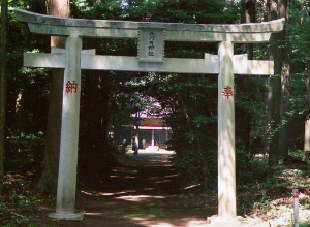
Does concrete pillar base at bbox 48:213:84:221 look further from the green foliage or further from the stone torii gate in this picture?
the green foliage

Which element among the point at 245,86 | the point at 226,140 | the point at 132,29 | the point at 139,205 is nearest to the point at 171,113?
the point at 245,86

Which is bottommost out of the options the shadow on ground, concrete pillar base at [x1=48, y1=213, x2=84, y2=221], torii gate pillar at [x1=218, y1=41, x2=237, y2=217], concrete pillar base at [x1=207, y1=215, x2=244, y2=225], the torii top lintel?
the shadow on ground

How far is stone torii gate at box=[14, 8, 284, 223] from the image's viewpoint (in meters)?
8.65

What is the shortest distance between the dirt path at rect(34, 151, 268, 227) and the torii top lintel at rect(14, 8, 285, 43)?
15.4ft

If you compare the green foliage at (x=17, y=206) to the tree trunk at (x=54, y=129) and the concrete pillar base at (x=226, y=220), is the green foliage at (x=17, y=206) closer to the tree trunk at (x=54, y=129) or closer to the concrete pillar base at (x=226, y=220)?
the tree trunk at (x=54, y=129)

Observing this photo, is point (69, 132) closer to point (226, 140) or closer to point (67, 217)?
point (67, 217)

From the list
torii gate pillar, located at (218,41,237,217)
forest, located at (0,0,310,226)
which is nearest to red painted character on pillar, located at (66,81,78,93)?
forest, located at (0,0,310,226)

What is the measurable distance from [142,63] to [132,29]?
889 millimetres

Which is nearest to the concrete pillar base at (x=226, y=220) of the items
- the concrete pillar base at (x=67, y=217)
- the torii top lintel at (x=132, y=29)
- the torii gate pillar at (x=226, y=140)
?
the torii gate pillar at (x=226, y=140)

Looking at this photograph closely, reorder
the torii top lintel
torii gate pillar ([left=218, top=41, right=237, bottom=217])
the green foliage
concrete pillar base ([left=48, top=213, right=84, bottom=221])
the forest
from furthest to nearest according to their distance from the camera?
1. the forest
2. torii gate pillar ([left=218, top=41, right=237, bottom=217])
3. the torii top lintel
4. concrete pillar base ([left=48, top=213, right=84, bottom=221])
5. the green foliage

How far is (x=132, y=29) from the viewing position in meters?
8.82

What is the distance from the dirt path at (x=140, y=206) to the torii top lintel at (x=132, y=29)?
4707 millimetres

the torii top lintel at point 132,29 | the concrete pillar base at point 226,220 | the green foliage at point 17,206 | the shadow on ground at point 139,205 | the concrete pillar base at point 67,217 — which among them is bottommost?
the shadow on ground at point 139,205

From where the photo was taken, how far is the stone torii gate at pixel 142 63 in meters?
8.65
